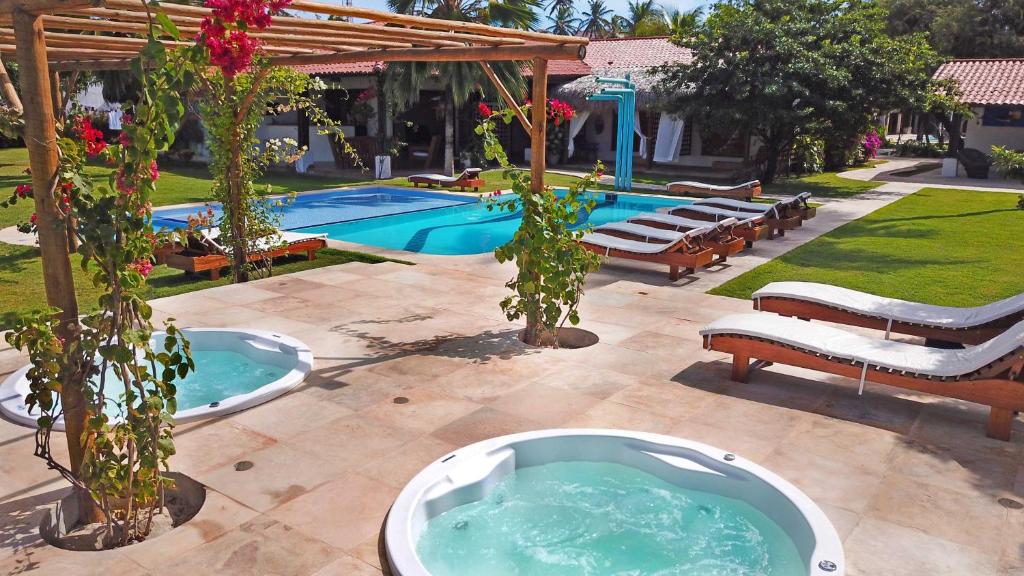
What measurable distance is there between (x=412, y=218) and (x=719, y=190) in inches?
286

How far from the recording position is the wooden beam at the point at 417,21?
5803 mm

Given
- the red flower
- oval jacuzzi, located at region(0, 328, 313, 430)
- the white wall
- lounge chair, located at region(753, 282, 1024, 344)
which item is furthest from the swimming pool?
the white wall

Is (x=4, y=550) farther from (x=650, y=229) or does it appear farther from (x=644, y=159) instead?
(x=644, y=159)

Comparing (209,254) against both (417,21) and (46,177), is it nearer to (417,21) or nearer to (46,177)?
(417,21)

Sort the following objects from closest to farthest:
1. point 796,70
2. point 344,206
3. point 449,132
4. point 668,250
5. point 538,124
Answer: point 538,124, point 668,250, point 344,206, point 796,70, point 449,132

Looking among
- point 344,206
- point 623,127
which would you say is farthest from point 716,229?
point 623,127

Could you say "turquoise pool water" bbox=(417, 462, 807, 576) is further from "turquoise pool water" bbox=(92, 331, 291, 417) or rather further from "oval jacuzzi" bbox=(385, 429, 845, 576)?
"turquoise pool water" bbox=(92, 331, 291, 417)

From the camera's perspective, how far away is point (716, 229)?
11.5 m

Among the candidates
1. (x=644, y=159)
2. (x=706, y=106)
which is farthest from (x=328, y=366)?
(x=644, y=159)

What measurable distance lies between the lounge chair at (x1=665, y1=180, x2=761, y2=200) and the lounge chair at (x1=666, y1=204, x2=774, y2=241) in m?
3.68

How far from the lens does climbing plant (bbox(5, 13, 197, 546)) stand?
358cm

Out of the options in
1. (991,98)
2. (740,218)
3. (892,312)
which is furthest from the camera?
(991,98)

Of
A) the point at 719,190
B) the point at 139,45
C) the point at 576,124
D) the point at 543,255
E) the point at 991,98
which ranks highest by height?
the point at 991,98

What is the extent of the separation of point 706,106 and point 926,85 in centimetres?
585
